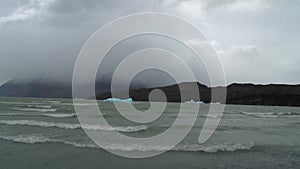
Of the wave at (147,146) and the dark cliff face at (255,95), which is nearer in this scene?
the wave at (147,146)

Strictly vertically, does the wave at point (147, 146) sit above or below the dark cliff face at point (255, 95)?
below

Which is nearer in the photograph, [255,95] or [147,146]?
[147,146]

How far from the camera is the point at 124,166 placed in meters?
10.0

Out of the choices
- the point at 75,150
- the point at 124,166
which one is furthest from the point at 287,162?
the point at 75,150

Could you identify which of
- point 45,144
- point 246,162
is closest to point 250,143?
point 246,162

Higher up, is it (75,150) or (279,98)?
(279,98)

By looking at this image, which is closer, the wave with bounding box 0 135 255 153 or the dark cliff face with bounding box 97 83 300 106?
the wave with bounding box 0 135 255 153

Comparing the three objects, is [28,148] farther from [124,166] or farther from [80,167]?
[124,166]

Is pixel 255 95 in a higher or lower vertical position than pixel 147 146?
higher

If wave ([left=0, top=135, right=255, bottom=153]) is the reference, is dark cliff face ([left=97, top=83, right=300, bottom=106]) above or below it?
above

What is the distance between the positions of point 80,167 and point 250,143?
34.4ft

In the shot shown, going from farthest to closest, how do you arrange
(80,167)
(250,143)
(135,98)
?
(135,98) < (250,143) < (80,167)

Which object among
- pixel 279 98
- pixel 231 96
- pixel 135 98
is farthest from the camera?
pixel 135 98

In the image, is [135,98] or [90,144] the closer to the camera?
[90,144]
